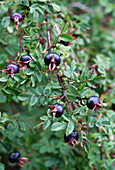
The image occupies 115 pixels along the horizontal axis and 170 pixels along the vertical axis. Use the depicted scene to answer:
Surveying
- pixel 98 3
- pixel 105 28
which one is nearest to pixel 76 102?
Result: pixel 105 28

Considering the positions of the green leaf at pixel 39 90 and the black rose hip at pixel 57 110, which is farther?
the green leaf at pixel 39 90

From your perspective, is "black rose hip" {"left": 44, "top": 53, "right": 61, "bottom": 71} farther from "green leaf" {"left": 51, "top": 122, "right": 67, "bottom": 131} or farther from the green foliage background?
"green leaf" {"left": 51, "top": 122, "right": 67, "bottom": 131}

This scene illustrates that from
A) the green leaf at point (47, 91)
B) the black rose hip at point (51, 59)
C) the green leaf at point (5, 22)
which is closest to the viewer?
the black rose hip at point (51, 59)

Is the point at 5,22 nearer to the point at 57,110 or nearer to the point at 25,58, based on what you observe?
the point at 25,58

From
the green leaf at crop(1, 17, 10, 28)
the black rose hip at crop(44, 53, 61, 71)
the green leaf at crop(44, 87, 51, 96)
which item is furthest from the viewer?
the green leaf at crop(1, 17, 10, 28)

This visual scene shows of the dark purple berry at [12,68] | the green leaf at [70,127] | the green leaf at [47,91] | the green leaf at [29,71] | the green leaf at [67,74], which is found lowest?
the green leaf at [70,127]

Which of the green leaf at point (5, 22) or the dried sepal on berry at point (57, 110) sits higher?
the green leaf at point (5, 22)

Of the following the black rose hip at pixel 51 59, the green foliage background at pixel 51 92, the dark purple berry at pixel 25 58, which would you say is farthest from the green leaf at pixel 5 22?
the black rose hip at pixel 51 59

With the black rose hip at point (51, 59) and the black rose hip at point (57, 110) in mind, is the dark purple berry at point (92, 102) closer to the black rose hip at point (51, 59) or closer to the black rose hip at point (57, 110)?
the black rose hip at point (57, 110)

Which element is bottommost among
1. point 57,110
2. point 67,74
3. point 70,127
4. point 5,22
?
point 70,127

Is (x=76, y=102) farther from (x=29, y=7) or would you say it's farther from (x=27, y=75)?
(x=29, y=7)

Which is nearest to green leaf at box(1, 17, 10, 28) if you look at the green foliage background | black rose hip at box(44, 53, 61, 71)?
the green foliage background

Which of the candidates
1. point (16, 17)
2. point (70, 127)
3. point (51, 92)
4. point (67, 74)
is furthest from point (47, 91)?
point (16, 17)

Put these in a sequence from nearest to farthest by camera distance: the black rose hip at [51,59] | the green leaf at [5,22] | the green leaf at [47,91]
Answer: the black rose hip at [51,59], the green leaf at [47,91], the green leaf at [5,22]
